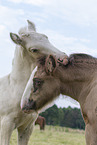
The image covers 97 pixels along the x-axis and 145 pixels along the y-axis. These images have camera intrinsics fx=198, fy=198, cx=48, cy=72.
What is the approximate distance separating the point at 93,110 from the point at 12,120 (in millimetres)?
1776

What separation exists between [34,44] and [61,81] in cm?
109

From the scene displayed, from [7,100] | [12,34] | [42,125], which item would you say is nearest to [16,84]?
[7,100]

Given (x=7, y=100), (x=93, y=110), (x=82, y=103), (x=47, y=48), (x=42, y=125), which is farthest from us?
(x=42, y=125)

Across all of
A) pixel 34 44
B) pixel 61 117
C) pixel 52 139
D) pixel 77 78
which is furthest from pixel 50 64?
pixel 61 117

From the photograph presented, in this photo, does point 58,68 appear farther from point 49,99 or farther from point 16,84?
point 16,84

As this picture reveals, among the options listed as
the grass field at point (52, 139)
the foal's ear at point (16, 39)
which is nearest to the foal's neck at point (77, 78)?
the foal's ear at point (16, 39)

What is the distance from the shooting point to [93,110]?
8.70 feet

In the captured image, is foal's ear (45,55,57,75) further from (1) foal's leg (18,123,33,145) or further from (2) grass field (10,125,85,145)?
(2) grass field (10,125,85,145)

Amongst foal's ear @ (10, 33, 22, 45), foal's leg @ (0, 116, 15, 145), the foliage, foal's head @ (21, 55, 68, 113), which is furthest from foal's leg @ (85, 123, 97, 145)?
the foliage

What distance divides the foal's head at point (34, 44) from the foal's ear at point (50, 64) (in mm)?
720

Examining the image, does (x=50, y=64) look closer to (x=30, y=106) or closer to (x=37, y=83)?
(x=37, y=83)

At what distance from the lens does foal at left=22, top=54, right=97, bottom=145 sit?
2.92 meters

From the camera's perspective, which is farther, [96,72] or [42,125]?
[42,125]

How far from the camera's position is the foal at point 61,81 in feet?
9.59
